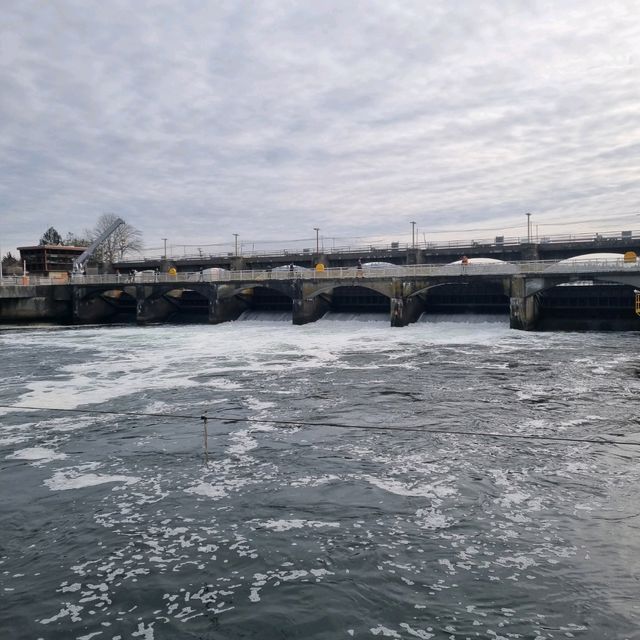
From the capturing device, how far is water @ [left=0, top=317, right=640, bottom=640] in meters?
8.32

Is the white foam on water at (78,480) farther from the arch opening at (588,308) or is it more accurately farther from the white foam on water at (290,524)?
the arch opening at (588,308)

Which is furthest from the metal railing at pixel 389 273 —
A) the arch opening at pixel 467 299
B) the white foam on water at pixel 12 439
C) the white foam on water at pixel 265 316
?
the white foam on water at pixel 12 439

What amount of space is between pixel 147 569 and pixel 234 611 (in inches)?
83.1

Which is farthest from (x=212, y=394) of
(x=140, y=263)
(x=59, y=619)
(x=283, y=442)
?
(x=140, y=263)

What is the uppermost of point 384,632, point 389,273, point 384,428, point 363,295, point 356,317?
point 389,273

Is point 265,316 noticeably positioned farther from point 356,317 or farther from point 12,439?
point 12,439

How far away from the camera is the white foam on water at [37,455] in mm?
15422

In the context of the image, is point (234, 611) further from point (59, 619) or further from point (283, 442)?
point (283, 442)

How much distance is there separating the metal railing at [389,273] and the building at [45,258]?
34.7 meters

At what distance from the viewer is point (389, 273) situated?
56.2 m

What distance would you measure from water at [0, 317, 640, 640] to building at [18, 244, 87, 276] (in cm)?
8662

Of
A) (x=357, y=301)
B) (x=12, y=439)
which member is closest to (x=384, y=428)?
(x=12, y=439)

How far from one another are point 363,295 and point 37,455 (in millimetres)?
53327

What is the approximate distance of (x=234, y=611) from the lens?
8406mm
